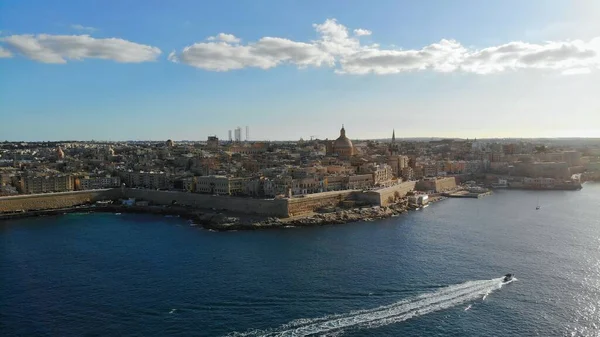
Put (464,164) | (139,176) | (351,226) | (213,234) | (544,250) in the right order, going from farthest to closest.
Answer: (464,164) < (139,176) < (351,226) < (213,234) < (544,250)

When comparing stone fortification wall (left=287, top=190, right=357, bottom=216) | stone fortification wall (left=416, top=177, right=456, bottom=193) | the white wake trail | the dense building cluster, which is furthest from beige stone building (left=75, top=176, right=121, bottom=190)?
the white wake trail

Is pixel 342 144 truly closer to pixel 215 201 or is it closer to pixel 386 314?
pixel 215 201

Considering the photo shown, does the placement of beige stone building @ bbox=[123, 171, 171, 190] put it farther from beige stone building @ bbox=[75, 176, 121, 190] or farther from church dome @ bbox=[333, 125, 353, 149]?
church dome @ bbox=[333, 125, 353, 149]

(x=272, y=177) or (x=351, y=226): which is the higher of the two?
(x=272, y=177)

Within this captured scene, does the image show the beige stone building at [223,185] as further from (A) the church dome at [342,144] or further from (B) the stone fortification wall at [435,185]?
(A) the church dome at [342,144]

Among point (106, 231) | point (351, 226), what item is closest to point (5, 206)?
point (106, 231)

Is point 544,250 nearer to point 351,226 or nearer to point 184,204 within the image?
point 351,226
